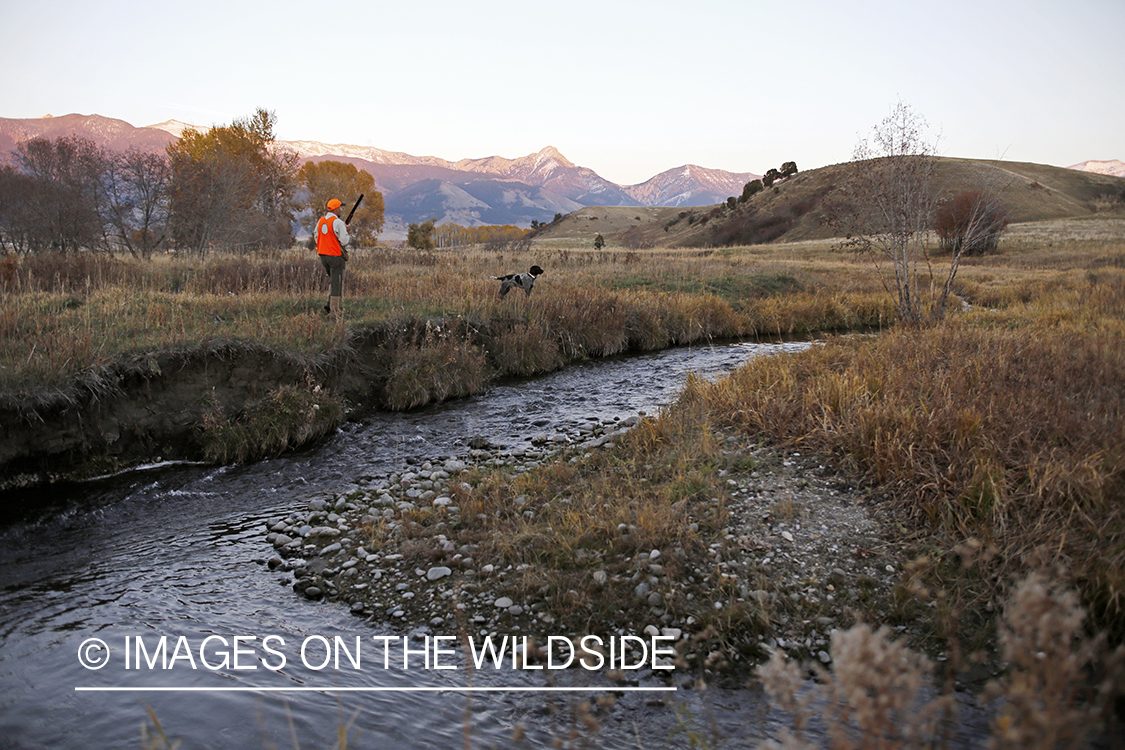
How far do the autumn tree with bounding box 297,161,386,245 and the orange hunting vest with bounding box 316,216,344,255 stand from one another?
43403mm

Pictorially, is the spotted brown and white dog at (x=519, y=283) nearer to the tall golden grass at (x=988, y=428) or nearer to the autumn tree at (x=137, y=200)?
the tall golden grass at (x=988, y=428)

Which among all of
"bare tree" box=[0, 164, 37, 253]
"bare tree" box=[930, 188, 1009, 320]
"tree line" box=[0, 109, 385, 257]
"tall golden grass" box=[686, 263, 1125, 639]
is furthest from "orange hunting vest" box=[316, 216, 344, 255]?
"bare tree" box=[0, 164, 37, 253]

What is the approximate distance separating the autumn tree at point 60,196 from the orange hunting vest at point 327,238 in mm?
13400

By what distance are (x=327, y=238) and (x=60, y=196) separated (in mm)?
15894

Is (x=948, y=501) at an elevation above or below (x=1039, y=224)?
below

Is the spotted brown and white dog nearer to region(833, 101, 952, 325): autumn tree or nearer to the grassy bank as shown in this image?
the grassy bank

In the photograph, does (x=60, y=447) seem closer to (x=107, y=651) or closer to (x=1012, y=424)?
(x=107, y=651)

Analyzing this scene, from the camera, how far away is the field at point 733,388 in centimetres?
418

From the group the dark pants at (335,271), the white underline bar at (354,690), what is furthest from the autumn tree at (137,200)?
the white underline bar at (354,690)

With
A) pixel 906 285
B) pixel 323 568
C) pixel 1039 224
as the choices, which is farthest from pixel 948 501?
pixel 1039 224

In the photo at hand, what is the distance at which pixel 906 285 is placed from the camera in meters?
12.3

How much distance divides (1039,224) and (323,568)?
65.0 metres

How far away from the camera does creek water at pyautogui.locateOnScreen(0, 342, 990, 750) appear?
138 inches

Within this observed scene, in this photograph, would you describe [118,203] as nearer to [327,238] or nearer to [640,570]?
[327,238]
